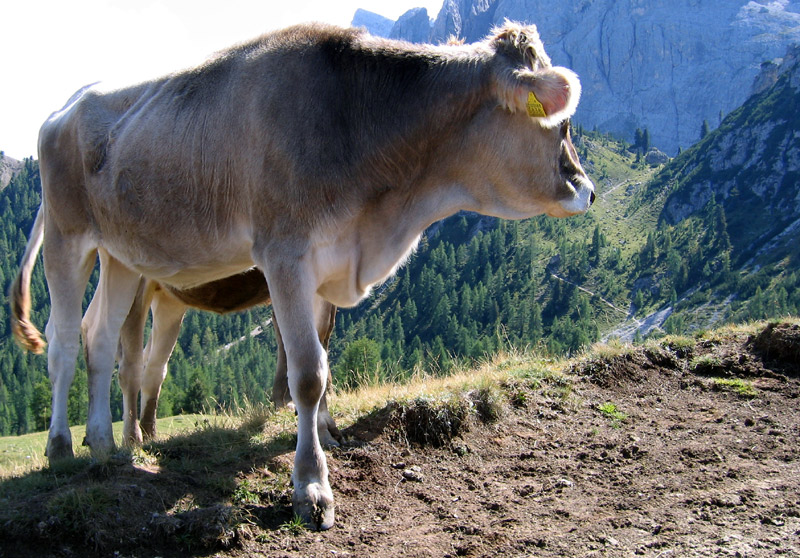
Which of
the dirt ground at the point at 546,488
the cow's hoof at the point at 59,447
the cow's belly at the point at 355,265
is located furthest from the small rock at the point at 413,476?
the cow's hoof at the point at 59,447

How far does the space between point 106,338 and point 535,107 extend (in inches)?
183

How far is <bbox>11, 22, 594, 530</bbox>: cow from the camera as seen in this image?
526 centimetres

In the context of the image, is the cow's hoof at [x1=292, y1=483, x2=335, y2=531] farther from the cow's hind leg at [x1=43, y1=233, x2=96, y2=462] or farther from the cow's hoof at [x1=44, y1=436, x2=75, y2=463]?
the cow's hind leg at [x1=43, y1=233, x2=96, y2=462]

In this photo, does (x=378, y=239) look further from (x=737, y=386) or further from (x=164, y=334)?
(x=737, y=386)

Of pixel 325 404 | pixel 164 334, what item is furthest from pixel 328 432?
pixel 164 334

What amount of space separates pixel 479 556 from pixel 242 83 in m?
4.00

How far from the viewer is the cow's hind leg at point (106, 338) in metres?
6.77

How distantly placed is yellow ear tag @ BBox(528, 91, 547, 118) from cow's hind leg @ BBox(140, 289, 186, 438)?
4837 mm

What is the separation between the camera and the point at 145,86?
22.2ft

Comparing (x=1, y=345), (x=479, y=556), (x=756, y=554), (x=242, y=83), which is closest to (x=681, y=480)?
(x=756, y=554)

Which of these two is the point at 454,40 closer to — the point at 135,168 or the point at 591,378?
the point at 135,168

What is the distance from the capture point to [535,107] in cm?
548

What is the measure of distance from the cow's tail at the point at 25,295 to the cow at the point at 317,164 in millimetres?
1550

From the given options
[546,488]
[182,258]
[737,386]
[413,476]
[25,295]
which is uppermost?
[182,258]
